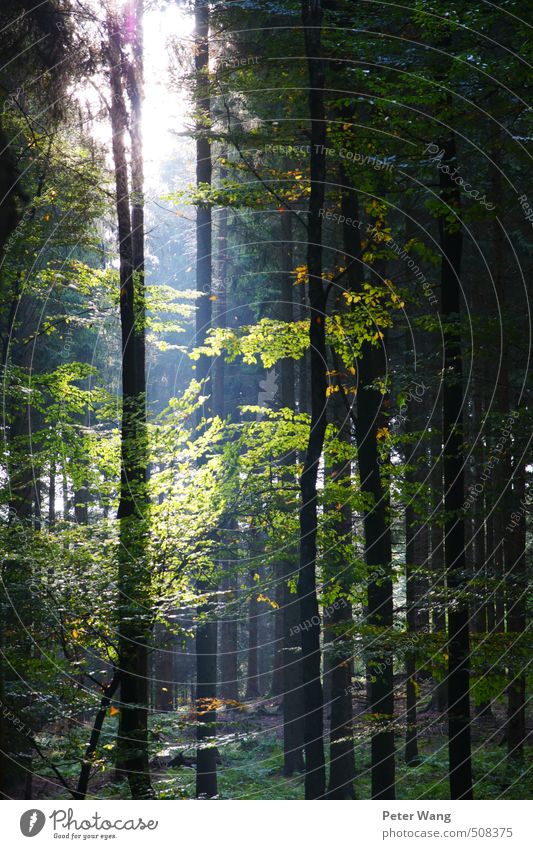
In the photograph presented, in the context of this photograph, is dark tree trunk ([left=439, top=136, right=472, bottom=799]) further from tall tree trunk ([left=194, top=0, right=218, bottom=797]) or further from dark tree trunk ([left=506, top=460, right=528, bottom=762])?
tall tree trunk ([left=194, top=0, right=218, bottom=797])

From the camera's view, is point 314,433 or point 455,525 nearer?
point 455,525

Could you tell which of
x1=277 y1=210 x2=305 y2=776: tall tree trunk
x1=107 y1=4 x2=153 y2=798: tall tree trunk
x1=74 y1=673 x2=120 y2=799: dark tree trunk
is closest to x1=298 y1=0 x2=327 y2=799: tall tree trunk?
x1=107 y1=4 x2=153 y2=798: tall tree trunk

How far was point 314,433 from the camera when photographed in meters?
10.5

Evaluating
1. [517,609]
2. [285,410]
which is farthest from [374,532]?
[285,410]

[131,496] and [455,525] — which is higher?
[131,496]

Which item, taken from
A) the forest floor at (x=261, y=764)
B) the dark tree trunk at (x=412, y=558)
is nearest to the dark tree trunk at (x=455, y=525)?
the forest floor at (x=261, y=764)

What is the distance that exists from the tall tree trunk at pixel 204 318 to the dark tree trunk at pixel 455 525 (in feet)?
14.6

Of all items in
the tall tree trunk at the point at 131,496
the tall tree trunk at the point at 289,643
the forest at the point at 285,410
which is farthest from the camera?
the tall tree trunk at the point at 289,643

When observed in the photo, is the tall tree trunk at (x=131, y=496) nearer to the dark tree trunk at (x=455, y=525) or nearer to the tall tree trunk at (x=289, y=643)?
the dark tree trunk at (x=455, y=525)

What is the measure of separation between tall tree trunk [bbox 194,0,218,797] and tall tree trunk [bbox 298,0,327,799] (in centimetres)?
247

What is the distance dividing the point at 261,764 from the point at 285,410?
1055 cm

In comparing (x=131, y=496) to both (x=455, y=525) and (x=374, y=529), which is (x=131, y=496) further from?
(x=455, y=525)

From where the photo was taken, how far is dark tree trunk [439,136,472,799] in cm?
899

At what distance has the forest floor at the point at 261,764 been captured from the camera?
9766 mm
